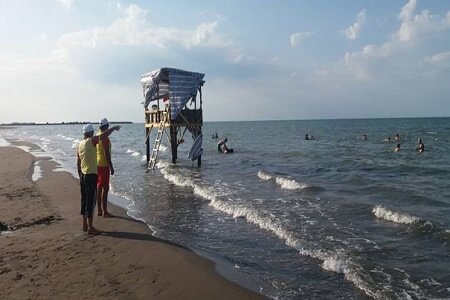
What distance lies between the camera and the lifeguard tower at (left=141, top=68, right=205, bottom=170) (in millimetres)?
20266

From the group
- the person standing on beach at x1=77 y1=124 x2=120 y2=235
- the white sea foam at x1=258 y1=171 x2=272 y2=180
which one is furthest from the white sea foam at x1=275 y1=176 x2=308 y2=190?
the person standing on beach at x1=77 y1=124 x2=120 y2=235

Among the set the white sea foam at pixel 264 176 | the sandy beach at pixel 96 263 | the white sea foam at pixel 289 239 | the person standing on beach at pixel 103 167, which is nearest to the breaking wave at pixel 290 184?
the white sea foam at pixel 264 176

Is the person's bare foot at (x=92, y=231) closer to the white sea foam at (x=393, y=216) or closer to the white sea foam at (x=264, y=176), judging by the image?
the white sea foam at (x=393, y=216)

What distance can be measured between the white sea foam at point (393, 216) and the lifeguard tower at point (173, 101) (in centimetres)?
1210

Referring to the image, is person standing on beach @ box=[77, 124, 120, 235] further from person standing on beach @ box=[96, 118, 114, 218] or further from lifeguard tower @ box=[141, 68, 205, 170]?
lifeguard tower @ box=[141, 68, 205, 170]

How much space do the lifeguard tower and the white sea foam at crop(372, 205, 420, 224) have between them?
12.1m

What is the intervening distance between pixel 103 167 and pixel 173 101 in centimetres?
1106

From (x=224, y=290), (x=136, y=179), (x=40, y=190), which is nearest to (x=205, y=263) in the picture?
(x=224, y=290)

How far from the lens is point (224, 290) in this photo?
5715mm

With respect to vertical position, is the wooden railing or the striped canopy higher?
the striped canopy

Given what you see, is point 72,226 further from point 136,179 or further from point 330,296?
point 136,179

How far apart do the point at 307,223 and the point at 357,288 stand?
151 inches

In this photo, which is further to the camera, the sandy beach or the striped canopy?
the striped canopy

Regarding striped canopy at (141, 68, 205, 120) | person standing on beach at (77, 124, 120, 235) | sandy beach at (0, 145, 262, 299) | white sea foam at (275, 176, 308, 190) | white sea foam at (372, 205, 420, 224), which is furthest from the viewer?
striped canopy at (141, 68, 205, 120)
